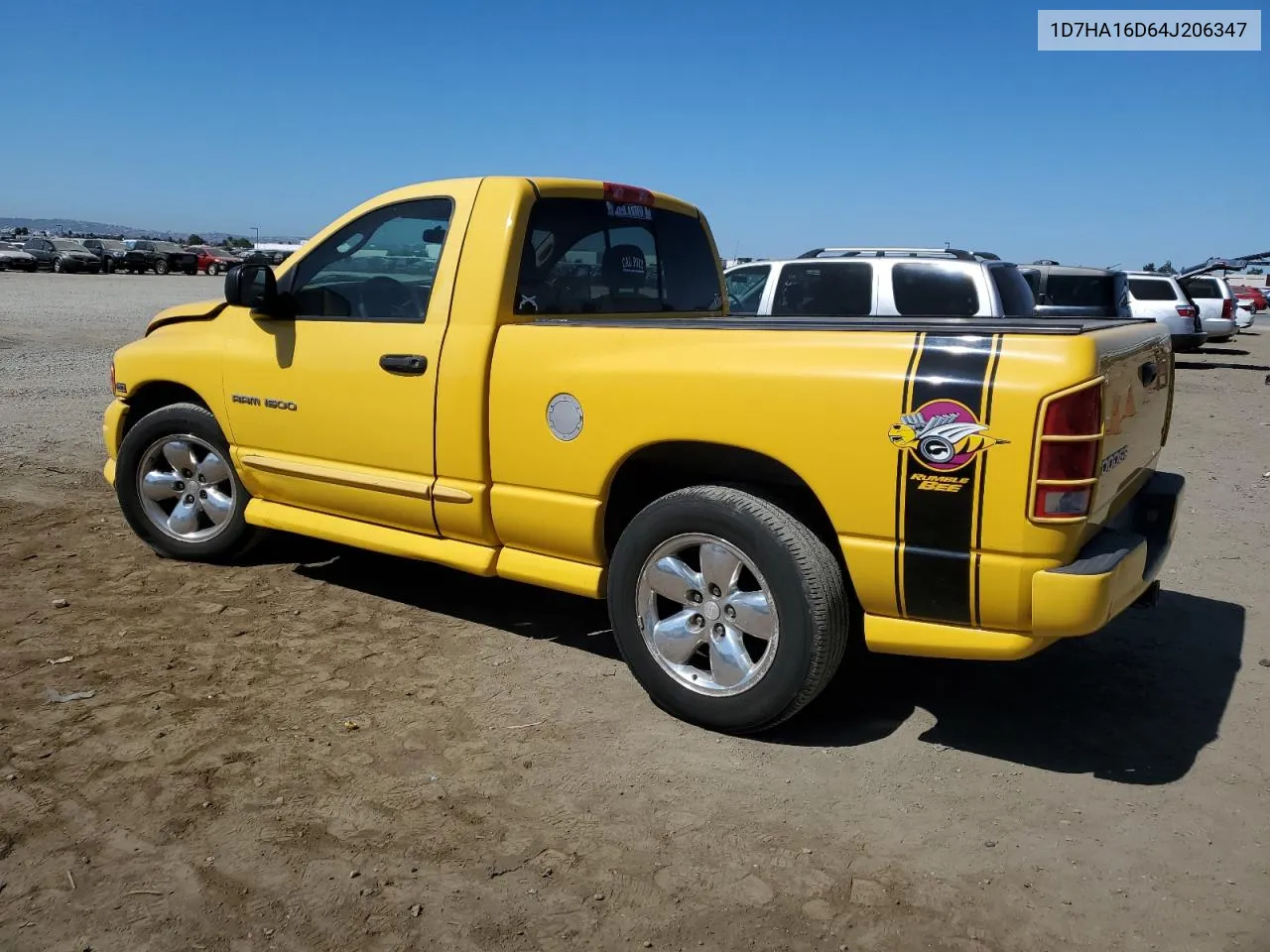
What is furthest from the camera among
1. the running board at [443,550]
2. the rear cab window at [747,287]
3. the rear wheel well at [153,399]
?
the rear cab window at [747,287]

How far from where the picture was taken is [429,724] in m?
3.92

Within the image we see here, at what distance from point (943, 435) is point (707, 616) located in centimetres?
111

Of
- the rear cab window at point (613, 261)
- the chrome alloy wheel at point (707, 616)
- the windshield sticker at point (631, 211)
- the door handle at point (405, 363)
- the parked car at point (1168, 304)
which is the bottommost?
the parked car at point (1168, 304)

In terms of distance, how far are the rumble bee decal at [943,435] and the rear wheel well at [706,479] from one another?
0.41 m

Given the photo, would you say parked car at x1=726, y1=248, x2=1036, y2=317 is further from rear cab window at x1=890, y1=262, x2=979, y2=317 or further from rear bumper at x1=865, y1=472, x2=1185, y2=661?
rear bumper at x1=865, y1=472, x2=1185, y2=661

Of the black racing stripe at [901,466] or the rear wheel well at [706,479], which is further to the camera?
the rear wheel well at [706,479]

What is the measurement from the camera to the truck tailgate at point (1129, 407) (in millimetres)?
3266

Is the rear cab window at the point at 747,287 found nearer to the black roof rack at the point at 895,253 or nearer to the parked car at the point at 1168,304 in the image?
the black roof rack at the point at 895,253

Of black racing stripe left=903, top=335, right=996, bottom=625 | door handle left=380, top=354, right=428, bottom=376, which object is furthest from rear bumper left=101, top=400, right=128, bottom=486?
black racing stripe left=903, top=335, right=996, bottom=625

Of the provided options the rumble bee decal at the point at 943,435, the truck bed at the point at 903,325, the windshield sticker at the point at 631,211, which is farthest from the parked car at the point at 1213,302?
the rumble bee decal at the point at 943,435

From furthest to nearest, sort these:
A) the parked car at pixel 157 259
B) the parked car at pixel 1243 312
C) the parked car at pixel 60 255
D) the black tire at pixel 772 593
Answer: the parked car at pixel 157 259 < the parked car at pixel 60 255 < the parked car at pixel 1243 312 < the black tire at pixel 772 593

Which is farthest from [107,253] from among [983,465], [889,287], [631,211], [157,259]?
[983,465]

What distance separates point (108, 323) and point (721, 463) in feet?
62.0

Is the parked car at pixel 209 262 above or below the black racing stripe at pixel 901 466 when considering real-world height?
below
